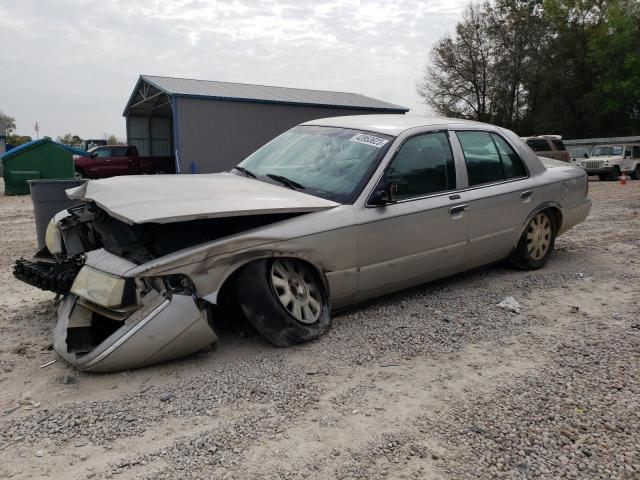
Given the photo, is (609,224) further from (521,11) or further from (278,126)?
(521,11)

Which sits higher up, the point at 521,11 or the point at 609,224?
the point at 521,11

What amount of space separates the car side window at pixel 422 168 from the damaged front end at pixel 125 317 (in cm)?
177

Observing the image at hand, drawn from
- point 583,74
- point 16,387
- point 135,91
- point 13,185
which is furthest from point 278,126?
point 583,74

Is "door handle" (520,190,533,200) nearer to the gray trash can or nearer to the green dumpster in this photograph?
the gray trash can

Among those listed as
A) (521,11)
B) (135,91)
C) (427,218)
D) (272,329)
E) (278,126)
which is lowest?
(272,329)

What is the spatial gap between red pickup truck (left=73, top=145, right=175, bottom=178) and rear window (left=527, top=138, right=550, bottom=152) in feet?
51.7

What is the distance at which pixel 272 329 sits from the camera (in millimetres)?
3467

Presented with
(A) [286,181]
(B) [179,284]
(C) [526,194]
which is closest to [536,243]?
(C) [526,194]

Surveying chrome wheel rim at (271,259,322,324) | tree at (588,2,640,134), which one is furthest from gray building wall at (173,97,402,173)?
tree at (588,2,640,134)

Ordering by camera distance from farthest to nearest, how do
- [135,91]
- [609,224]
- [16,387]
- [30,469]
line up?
[135,91] → [609,224] → [16,387] → [30,469]

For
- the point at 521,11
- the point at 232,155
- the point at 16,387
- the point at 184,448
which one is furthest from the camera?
the point at 521,11

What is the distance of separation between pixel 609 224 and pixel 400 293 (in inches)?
226

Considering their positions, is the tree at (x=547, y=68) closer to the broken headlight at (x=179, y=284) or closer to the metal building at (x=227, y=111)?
the metal building at (x=227, y=111)

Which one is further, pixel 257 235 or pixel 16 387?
pixel 257 235
